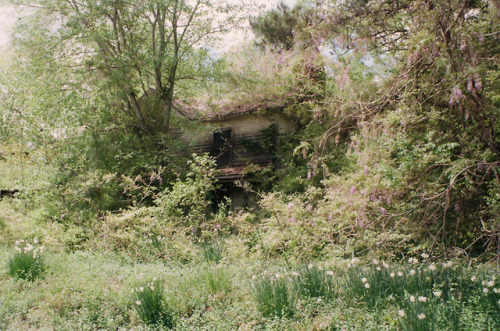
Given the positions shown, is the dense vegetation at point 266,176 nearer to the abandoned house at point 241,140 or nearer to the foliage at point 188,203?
the foliage at point 188,203

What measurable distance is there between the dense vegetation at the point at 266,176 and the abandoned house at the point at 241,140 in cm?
54

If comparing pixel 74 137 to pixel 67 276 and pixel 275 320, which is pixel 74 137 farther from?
pixel 275 320

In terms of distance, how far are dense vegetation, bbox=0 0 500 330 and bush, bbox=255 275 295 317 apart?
2 cm

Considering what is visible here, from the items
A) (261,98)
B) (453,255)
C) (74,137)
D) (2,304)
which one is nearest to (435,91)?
(453,255)

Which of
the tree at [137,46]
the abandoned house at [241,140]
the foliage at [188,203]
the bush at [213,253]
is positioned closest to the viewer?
the bush at [213,253]

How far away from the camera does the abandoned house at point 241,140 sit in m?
13.7

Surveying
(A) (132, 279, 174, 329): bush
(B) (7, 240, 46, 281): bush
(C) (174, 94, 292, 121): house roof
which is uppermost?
(C) (174, 94, 292, 121): house roof

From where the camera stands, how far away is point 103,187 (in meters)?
10.6

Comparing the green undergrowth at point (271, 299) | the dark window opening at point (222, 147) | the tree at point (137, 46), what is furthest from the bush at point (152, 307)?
the dark window opening at point (222, 147)

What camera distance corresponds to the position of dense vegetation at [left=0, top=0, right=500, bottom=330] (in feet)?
14.6

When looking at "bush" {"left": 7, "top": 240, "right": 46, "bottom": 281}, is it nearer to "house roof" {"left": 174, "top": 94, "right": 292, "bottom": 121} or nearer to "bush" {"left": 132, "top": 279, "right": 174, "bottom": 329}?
"bush" {"left": 132, "top": 279, "right": 174, "bottom": 329}


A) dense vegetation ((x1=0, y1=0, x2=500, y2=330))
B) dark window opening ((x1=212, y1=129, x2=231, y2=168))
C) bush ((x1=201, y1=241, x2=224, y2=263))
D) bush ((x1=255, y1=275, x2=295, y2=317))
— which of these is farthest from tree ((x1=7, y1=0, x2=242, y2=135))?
bush ((x1=255, y1=275, x2=295, y2=317))

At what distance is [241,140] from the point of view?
14.8m

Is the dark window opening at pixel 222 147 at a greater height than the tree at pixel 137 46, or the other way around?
the tree at pixel 137 46
